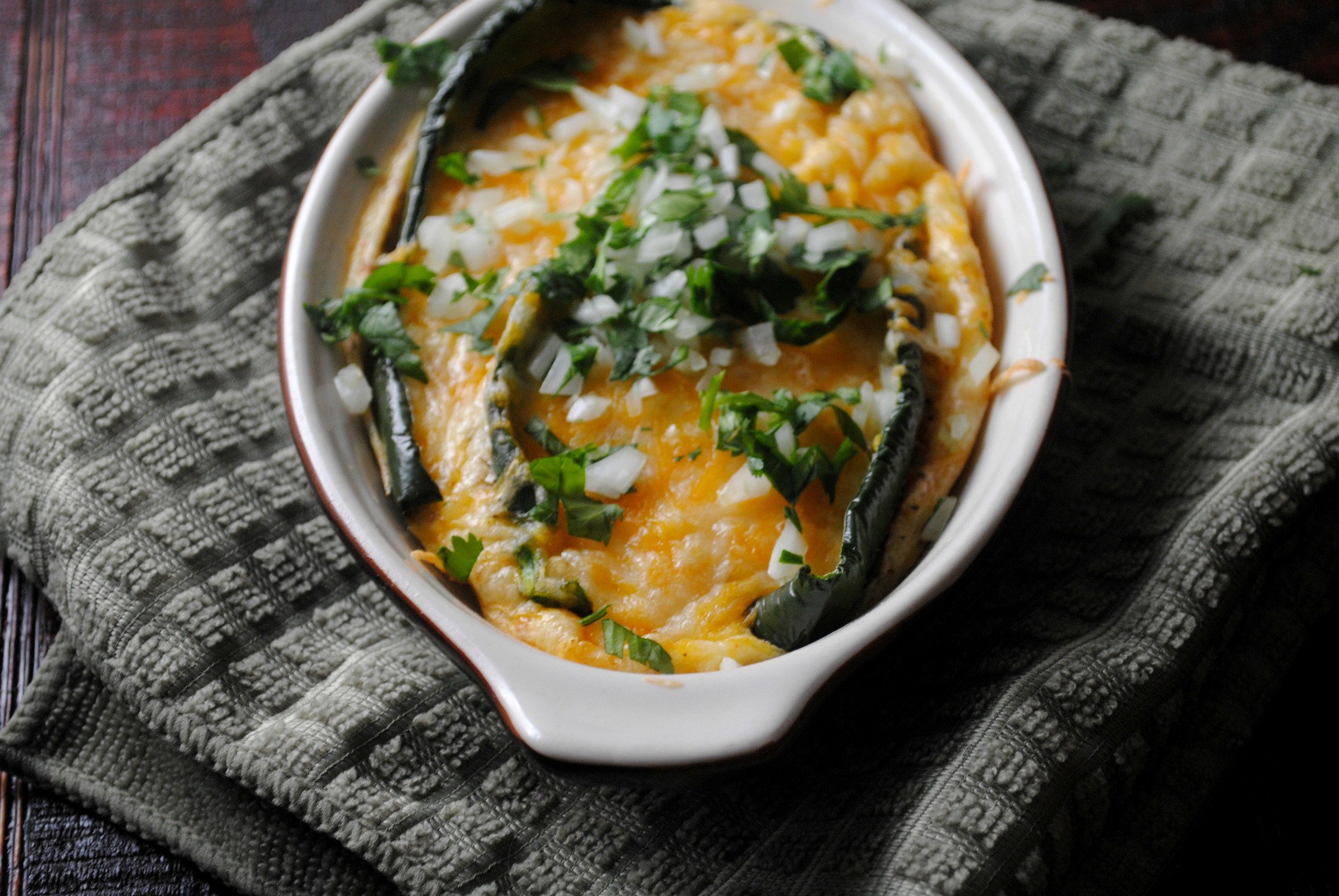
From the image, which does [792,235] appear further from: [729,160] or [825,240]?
[729,160]

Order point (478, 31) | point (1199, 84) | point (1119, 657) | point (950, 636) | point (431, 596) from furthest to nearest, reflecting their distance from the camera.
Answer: point (1199, 84), point (478, 31), point (950, 636), point (1119, 657), point (431, 596)

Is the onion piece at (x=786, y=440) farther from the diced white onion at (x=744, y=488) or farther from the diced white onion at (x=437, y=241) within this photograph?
the diced white onion at (x=437, y=241)

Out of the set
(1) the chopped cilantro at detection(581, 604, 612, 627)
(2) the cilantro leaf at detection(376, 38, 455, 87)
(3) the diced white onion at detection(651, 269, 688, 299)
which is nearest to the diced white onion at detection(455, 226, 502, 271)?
(3) the diced white onion at detection(651, 269, 688, 299)

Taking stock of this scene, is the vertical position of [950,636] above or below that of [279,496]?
below

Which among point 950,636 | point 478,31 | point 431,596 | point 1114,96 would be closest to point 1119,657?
point 950,636

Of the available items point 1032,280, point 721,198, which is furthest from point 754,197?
point 1032,280

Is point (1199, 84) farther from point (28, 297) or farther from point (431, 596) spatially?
point (28, 297)
